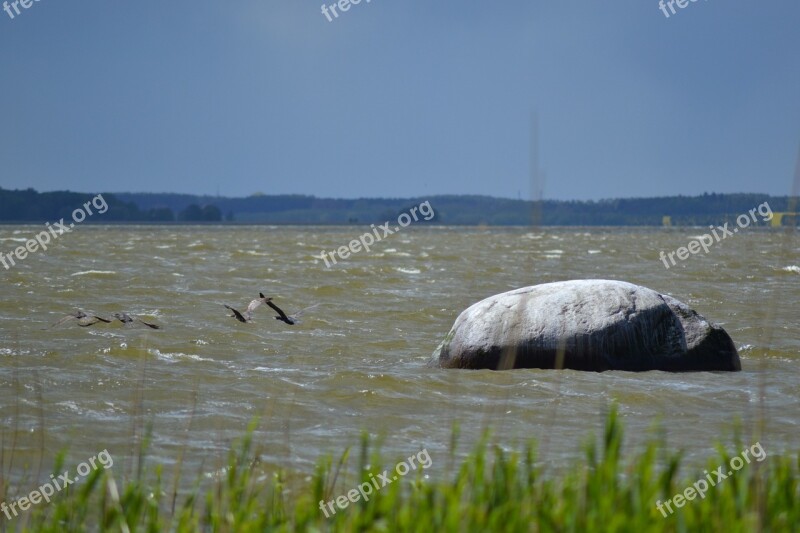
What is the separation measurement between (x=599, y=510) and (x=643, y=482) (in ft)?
0.63

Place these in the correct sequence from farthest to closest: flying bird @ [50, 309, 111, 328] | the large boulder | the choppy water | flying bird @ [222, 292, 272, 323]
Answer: flying bird @ [222, 292, 272, 323], flying bird @ [50, 309, 111, 328], the large boulder, the choppy water

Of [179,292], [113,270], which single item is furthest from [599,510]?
[113,270]

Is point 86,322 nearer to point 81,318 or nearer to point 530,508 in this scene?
point 81,318

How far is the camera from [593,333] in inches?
386

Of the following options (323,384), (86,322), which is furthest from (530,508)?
(86,322)

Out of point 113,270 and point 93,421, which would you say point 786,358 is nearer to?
point 93,421

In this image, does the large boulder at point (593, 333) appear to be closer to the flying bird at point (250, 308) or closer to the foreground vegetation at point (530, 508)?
the flying bird at point (250, 308)

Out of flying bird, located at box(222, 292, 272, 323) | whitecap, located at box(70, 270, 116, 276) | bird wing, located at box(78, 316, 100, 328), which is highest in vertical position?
flying bird, located at box(222, 292, 272, 323)

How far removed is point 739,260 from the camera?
27.6 metres

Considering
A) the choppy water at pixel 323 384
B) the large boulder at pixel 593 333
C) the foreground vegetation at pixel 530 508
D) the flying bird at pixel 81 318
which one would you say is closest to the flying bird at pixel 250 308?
the choppy water at pixel 323 384

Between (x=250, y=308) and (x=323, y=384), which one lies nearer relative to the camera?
(x=323, y=384)

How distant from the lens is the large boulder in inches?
386

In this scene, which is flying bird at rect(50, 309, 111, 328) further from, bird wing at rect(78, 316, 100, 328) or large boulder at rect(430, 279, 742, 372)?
large boulder at rect(430, 279, 742, 372)

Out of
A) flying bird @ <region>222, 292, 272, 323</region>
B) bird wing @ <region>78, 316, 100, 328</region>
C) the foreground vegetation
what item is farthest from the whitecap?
the foreground vegetation
